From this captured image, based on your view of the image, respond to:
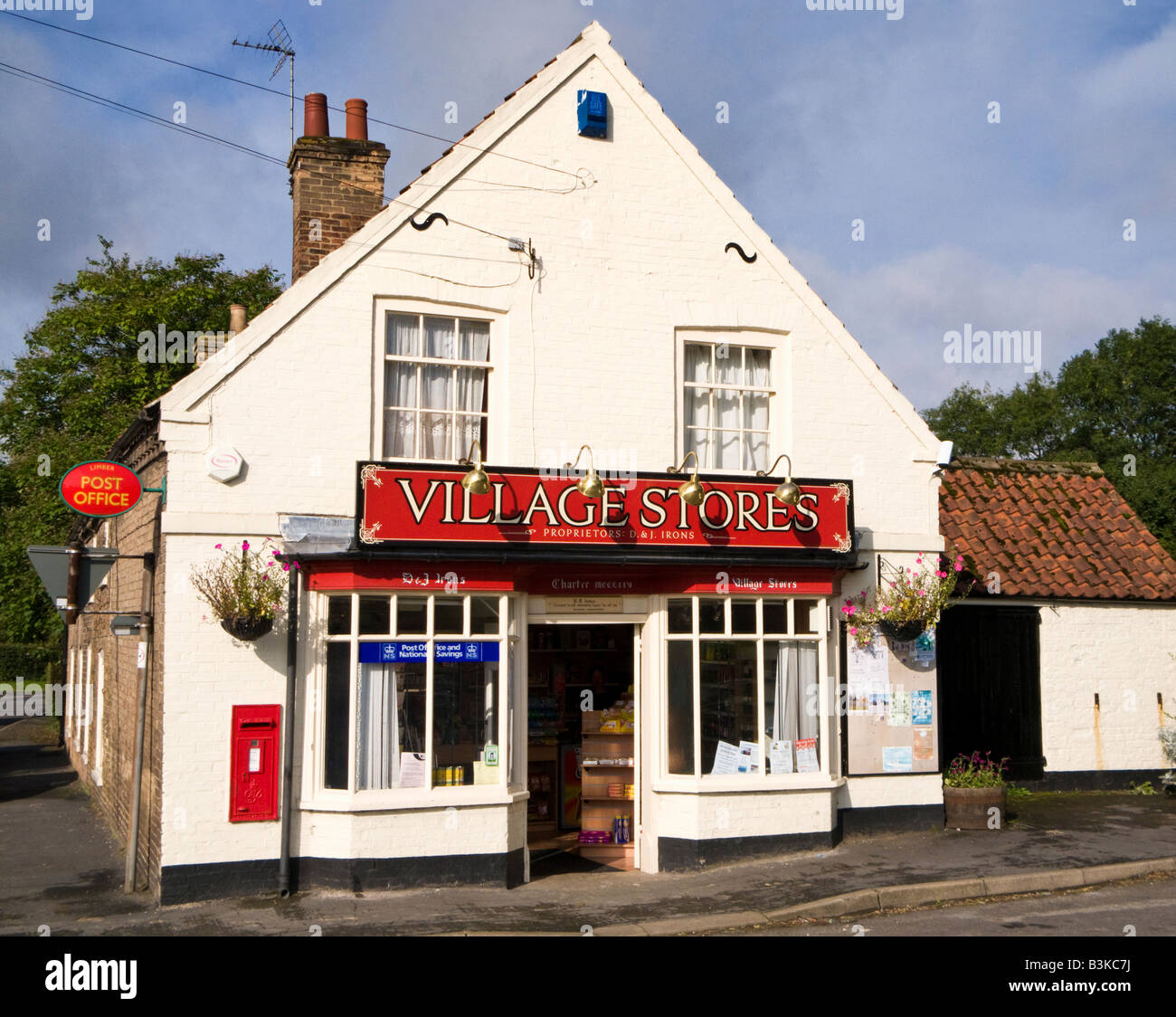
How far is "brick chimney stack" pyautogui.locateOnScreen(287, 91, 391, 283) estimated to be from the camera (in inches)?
488

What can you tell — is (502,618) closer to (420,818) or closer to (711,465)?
(420,818)

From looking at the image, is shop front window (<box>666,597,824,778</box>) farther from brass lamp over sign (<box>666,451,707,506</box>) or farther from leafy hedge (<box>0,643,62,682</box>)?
leafy hedge (<box>0,643,62,682</box>)

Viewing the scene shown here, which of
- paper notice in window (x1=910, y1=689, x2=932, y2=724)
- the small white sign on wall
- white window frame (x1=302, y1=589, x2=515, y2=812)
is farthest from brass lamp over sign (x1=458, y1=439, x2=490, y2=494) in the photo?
paper notice in window (x1=910, y1=689, x2=932, y2=724)

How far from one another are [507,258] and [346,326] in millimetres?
1917

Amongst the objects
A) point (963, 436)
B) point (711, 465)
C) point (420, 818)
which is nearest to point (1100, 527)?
point (711, 465)

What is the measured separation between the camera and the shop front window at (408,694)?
35.5ft

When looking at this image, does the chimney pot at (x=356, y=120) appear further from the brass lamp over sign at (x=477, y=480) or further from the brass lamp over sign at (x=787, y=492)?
the brass lamp over sign at (x=787, y=492)

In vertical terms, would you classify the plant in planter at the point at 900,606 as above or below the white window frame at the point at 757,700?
above

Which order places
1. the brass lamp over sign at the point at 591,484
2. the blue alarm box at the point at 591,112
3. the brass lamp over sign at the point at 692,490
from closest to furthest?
the brass lamp over sign at the point at 591,484, the brass lamp over sign at the point at 692,490, the blue alarm box at the point at 591,112

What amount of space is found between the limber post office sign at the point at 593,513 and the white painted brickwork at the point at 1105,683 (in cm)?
557

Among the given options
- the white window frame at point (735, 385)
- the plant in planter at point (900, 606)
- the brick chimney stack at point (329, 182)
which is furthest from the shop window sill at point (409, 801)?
the brick chimney stack at point (329, 182)

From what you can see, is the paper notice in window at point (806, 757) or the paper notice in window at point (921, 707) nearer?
the paper notice in window at point (806, 757)

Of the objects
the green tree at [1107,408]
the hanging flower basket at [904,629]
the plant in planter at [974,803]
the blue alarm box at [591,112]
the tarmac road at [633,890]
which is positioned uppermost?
the green tree at [1107,408]
